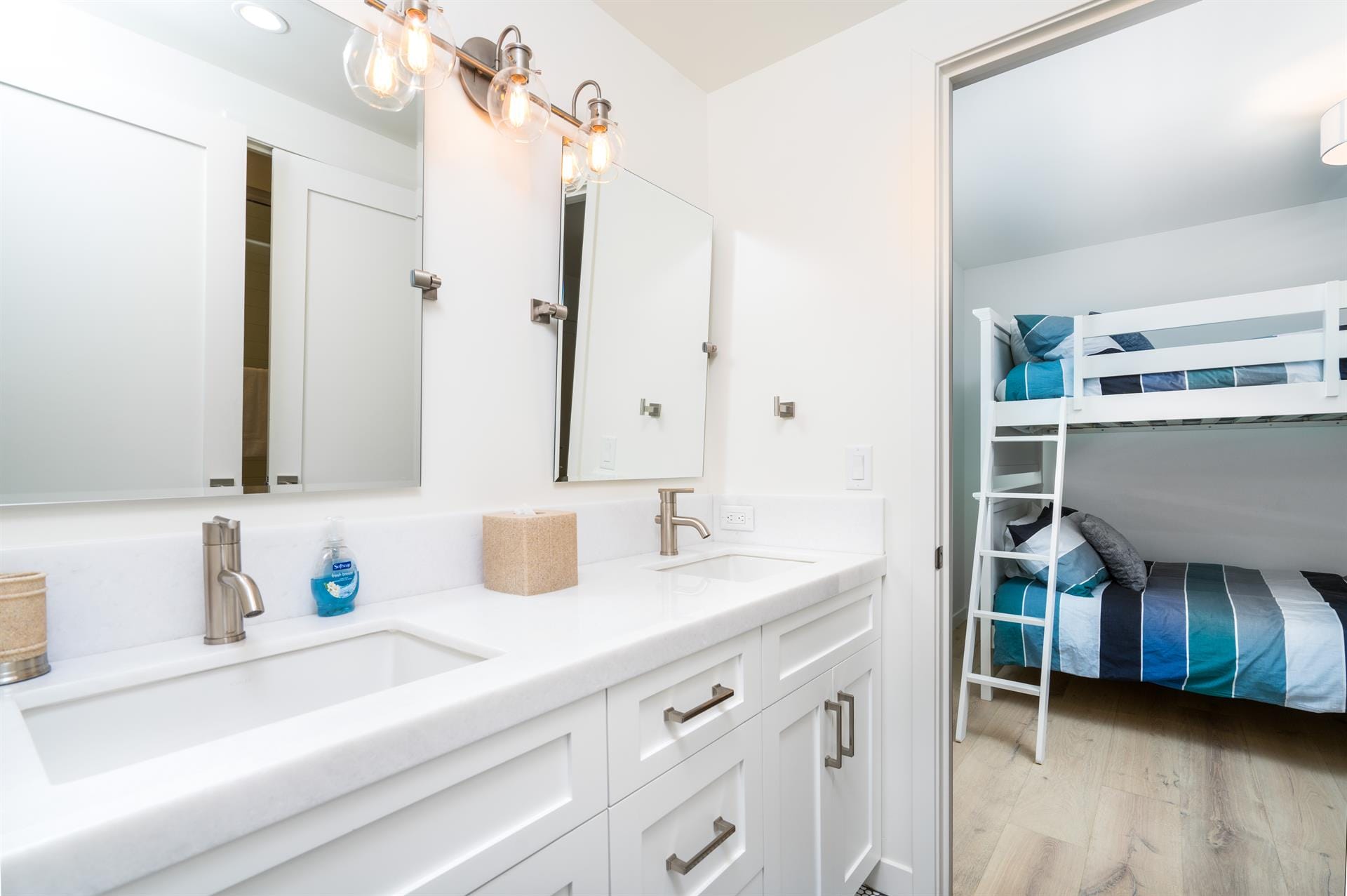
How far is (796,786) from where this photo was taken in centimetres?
118

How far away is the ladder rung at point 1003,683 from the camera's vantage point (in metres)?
1.80

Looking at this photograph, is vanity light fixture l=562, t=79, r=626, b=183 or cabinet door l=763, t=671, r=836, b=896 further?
vanity light fixture l=562, t=79, r=626, b=183

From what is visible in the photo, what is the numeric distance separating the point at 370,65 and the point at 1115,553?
230 cm

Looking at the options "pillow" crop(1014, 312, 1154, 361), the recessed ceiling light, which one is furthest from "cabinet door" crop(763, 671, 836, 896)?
the recessed ceiling light

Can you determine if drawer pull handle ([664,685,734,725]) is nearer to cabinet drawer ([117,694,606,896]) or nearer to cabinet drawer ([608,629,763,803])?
cabinet drawer ([608,629,763,803])

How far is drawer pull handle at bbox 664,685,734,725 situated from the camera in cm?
88

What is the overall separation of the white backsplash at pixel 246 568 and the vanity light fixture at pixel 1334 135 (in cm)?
117

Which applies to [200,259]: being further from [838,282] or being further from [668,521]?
[838,282]

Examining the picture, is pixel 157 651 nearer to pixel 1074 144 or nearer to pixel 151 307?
pixel 151 307

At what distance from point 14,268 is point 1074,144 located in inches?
95.7

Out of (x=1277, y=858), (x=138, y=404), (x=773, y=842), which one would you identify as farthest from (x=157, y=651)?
(x=1277, y=858)

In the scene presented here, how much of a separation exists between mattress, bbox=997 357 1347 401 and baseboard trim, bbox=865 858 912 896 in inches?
49.7

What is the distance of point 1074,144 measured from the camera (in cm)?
185

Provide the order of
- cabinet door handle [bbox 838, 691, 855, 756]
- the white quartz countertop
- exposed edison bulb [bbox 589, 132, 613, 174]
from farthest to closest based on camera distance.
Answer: exposed edison bulb [bbox 589, 132, 613, 174] → cabinet door handle [bbox 838, 691, 855, 756] → the white quartz countertop
